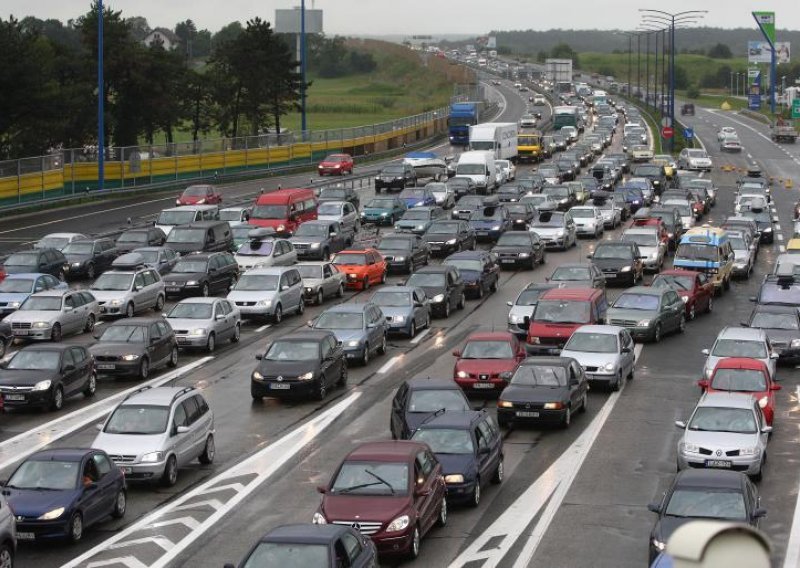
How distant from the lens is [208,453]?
949 inches

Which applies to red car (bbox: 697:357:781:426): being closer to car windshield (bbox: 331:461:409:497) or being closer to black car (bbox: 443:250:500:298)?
car windshield (bbox: 331:461:409:497)

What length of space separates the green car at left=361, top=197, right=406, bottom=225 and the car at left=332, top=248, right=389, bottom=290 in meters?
16.2

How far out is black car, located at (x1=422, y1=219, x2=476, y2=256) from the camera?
174 ft

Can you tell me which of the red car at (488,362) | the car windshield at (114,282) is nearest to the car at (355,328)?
the red car at (488,362)

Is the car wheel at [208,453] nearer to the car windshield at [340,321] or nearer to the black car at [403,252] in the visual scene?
the car windshield at [340,321]

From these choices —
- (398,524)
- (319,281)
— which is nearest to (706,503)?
(398,524)

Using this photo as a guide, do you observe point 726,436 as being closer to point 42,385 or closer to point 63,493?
point 63,493

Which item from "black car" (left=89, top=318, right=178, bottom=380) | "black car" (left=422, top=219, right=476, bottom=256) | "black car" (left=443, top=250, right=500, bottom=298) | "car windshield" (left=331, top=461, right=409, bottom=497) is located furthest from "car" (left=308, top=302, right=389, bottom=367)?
"black car" (left=422, top=219, right=476, bottom=256)

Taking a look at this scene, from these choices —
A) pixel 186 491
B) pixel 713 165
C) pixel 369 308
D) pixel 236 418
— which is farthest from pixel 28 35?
pixel 186 491

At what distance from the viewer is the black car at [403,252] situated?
160 feet

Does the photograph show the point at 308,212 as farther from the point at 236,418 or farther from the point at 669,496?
the point at 669,496

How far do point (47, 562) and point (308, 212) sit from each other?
40.2 metres

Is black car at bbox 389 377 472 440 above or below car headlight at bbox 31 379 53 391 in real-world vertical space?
above

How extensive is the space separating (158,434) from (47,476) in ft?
10.9
